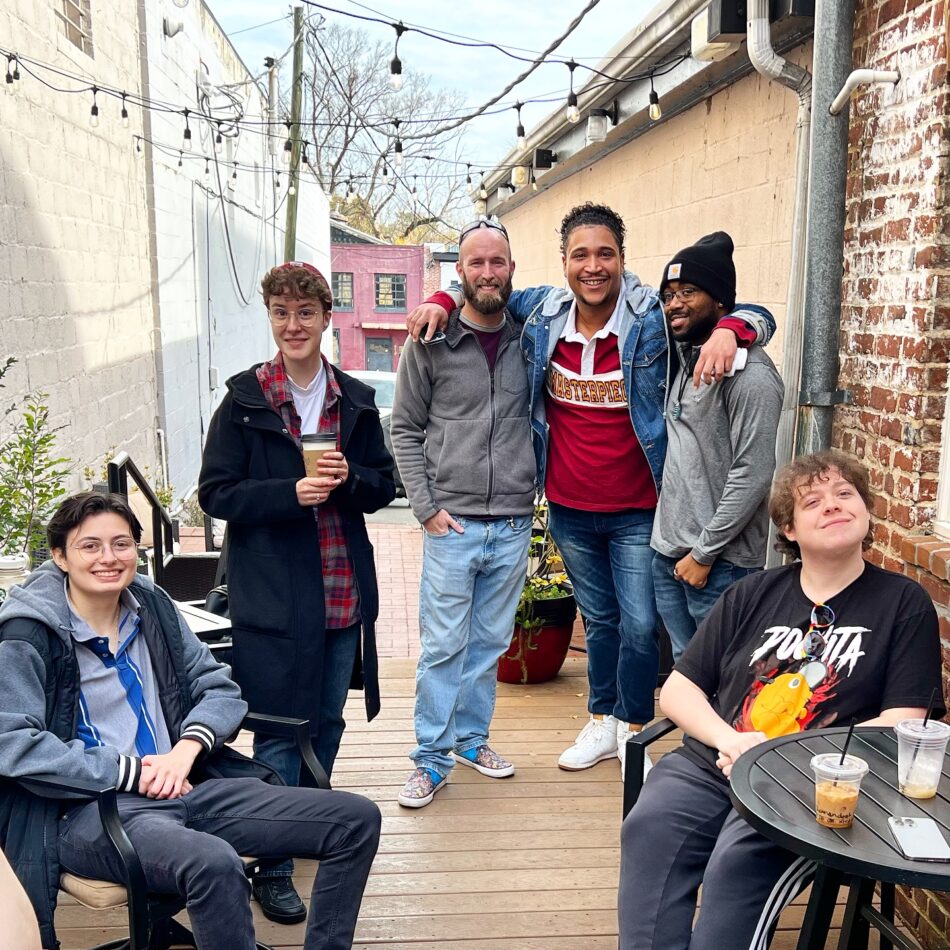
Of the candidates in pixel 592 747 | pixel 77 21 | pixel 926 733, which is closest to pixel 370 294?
pixel 77 21

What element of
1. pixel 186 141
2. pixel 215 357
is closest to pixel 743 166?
pixel 186 141

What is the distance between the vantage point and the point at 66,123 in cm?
618

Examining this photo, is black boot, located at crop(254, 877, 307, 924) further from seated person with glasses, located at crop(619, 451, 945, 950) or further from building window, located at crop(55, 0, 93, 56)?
building window, located at crop(55, 0, 93, 56)

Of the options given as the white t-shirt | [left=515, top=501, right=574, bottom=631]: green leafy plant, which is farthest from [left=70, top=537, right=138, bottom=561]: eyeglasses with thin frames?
A: [left=515, top=501, right=574, bottom=631]: green leafy plant

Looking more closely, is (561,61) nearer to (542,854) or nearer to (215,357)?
(542,854)

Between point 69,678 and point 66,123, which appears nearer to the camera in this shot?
point 69,678

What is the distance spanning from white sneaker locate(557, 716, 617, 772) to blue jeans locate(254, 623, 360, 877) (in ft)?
3.25

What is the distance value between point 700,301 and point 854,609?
1.09 meters

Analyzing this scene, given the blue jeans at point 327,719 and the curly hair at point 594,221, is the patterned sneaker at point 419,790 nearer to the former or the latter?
the blue jeans at point 327,719

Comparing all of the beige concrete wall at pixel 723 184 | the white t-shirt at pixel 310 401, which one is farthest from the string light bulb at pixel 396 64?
the white t-shirt at pixel 310 401

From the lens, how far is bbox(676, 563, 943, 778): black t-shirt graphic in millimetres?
2232

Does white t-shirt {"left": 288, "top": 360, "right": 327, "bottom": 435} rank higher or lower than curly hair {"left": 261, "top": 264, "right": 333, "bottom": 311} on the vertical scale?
lower

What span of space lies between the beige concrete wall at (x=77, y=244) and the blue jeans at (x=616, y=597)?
3025mm

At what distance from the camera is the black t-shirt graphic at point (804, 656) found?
2232 mm
